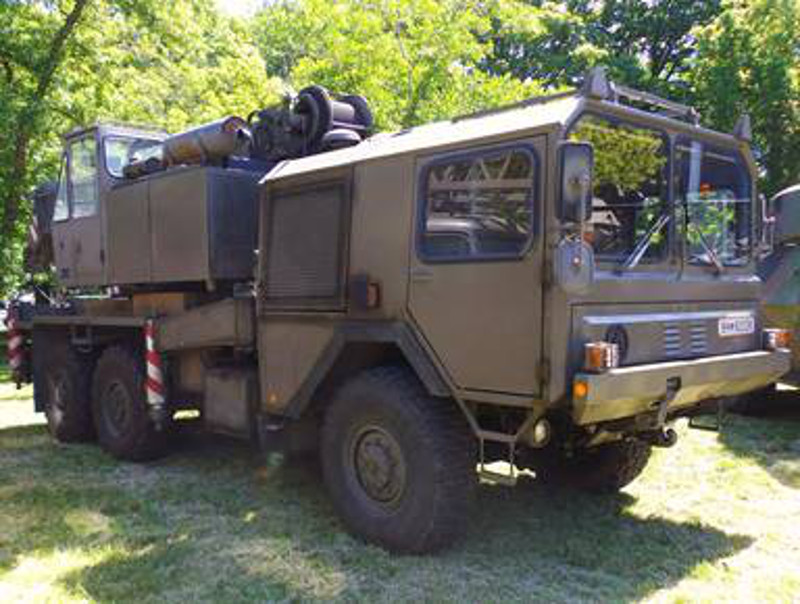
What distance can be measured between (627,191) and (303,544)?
9.36 feet

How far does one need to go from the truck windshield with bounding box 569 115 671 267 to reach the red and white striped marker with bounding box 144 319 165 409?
3803mm

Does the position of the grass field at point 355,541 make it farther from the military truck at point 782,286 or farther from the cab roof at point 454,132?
the cab roof at point 454,132

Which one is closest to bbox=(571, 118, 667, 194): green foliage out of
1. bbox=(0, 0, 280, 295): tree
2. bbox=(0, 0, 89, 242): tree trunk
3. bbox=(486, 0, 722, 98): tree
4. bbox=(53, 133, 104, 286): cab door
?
bbox=(53, 133, 104, 286): cab door

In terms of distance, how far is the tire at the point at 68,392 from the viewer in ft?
24.4

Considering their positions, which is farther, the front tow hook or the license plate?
the front tow hook

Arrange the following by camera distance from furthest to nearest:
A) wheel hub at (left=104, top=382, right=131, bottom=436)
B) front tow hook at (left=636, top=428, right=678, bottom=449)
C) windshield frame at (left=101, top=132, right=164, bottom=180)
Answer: windshield frame at (left=101, top=132, right=164, bottom=180)
wheel hub at (left=104, top=382, right=131, bottom=436)
front tow hook at (left=636, top=428, right=678, bottom=449)

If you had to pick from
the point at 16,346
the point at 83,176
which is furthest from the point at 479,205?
the point at 16,346

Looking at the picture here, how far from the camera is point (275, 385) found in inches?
204

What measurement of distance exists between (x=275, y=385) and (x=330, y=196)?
135cm

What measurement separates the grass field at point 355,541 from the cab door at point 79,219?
187cm

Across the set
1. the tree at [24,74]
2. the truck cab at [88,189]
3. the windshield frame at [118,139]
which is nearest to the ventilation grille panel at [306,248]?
the truck cab at [88,189]

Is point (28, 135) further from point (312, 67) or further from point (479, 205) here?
point (479, 205)

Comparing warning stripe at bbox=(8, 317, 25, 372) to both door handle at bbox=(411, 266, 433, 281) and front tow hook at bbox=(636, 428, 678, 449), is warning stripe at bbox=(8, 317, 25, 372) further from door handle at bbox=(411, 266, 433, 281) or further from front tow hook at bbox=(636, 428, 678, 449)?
front tow hook at bbox=(636, 428, 678, 449)

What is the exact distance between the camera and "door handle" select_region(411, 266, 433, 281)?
425cm
